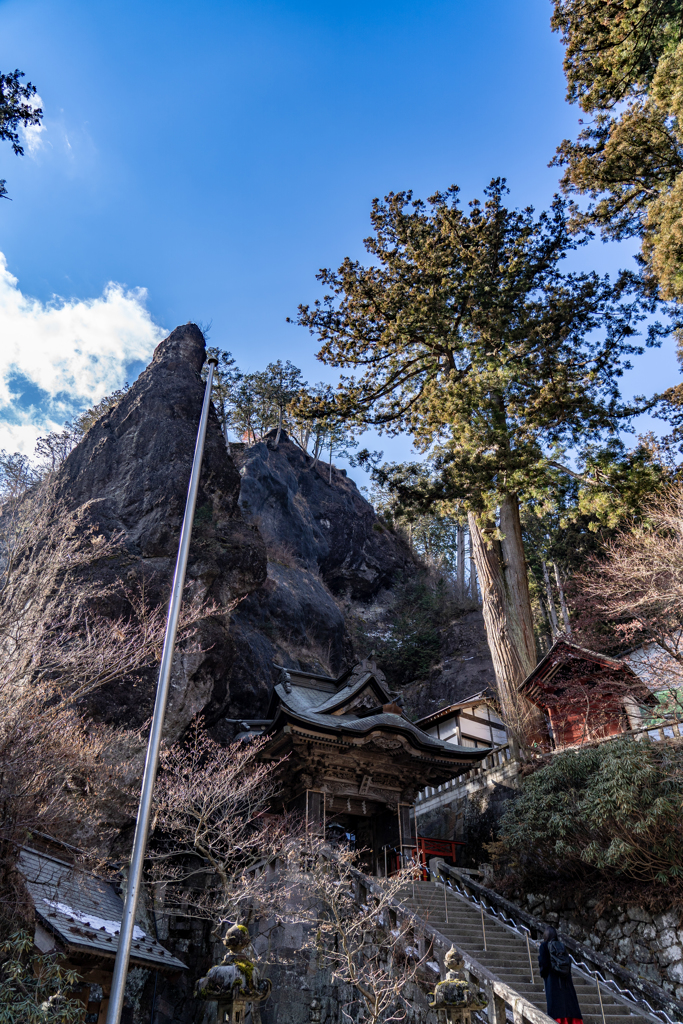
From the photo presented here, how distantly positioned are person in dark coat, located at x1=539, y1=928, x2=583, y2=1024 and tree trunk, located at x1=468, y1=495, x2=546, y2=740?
8.72 meters

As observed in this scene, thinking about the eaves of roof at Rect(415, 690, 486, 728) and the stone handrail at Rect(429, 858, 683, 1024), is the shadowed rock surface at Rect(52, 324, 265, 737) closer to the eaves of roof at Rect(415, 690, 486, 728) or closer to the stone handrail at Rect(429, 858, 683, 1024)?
the eaves of roof at Rect(415, 690, 486, 728)

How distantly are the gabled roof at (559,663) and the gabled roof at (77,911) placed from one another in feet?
33.4

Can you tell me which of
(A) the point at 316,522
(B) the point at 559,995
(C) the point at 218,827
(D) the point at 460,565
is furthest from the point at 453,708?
(A) the point at 316,522

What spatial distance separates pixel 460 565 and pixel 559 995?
3541cm

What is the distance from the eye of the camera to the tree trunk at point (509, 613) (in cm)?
1617

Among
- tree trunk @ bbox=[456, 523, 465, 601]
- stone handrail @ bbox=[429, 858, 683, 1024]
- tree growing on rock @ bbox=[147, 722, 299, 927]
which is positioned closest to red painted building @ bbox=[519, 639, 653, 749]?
stone handrail @ bbox=[429, 858, 683, 1024]

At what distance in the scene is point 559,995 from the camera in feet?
23.9

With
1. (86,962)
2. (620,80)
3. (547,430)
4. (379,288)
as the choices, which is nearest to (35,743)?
(86,962)

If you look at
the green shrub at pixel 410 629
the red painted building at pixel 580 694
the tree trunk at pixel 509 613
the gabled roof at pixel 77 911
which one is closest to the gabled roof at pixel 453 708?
the red painted building at pixel 580 694

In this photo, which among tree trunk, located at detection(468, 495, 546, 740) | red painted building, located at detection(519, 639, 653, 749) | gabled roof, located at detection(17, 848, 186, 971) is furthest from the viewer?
red painted building, located at detection(519, 639, 653, 749)

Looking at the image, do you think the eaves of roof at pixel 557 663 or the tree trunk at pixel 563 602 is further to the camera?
the tree trunk at pixel 563 602

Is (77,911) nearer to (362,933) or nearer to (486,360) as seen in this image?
(362,933)

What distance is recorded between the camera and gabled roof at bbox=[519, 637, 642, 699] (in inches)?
651

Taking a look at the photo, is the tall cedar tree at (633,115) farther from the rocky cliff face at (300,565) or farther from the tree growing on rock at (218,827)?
the tree growing on rock at (218,827)
